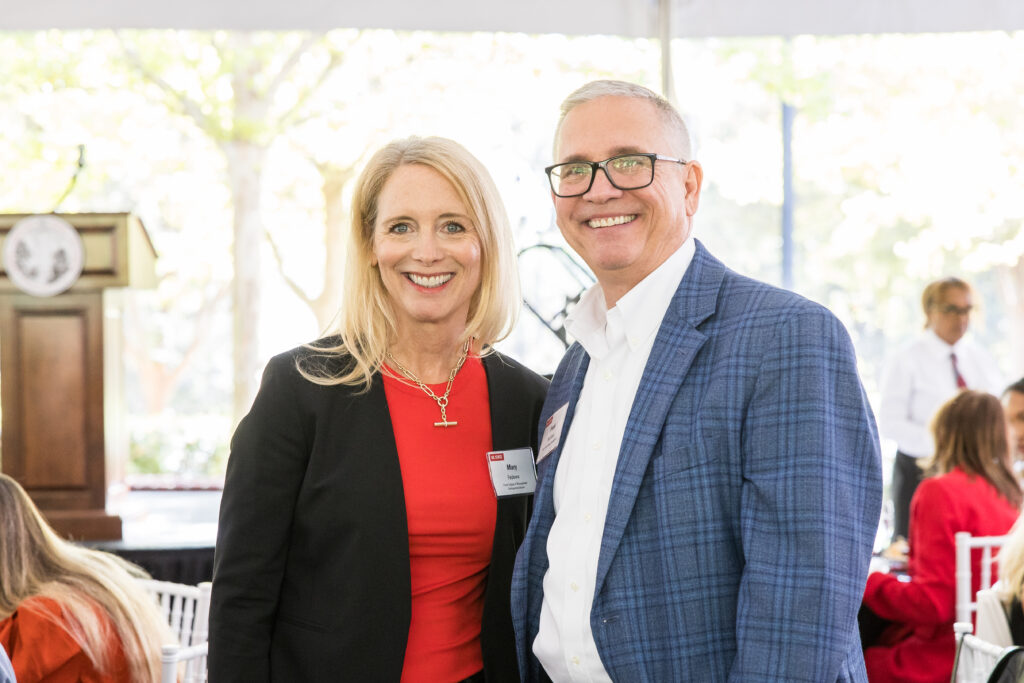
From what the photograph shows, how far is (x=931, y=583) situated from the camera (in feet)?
9.67

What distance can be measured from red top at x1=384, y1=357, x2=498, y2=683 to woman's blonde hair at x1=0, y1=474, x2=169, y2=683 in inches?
40.7

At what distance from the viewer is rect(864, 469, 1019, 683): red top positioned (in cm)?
294

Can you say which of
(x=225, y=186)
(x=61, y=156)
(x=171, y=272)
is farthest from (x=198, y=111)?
Answer: (x=171, y=272)

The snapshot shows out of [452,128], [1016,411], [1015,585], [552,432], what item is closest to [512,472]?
[552,432]

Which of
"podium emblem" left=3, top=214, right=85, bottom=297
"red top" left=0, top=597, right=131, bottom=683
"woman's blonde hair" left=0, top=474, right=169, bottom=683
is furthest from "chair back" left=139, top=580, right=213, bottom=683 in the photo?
"podium emblem" left=3, top=214, right=85, bottom=297

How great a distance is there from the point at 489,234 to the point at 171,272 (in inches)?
464

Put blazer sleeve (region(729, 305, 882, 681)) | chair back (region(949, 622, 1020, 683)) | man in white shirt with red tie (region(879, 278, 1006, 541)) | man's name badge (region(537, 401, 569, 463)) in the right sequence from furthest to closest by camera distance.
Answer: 1. man in white shirt with red tie (region(879, 278, 1006, 541))
2. chair back (region(949, 622, 1020, 683))
3. man's name badge (region(537, 401, 569, 463))
4. blazer sleeve (region(729, 305, 882, 681))

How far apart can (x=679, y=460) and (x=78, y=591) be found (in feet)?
5.60

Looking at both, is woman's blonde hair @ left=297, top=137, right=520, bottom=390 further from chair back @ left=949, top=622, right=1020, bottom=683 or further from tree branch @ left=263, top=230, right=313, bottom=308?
tree branch @ left=263, top=230, right=313, bottom=308

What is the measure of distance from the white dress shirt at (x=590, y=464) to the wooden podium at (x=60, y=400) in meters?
3.25

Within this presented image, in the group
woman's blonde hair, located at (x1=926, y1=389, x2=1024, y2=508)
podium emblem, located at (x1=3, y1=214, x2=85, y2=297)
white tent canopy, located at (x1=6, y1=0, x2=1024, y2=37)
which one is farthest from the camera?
podium emblem, located at (x1=3, y1=214, x2=85, y2=297)

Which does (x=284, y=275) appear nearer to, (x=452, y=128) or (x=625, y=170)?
(x=452, y=128)

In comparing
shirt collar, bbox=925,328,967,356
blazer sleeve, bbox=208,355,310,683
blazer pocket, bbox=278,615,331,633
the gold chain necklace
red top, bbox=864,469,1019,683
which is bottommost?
red top, bbox=864,469,1019,683

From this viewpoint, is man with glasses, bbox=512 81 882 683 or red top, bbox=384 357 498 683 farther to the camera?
red top, bbox=384 357 498 683
